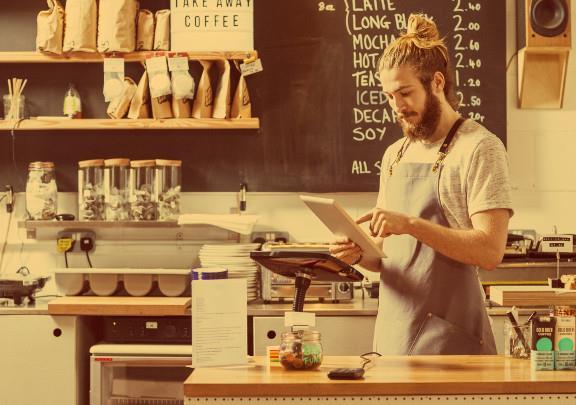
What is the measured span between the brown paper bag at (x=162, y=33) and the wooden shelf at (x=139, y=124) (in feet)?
1.25

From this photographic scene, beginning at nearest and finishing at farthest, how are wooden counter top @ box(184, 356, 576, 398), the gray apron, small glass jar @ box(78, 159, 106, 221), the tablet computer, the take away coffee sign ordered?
1. wooden counter top @ box(184, 356, 576, 398)
2. the tablet computer
3. the gray apron
4. small glass jar @ box(78, 159, 106, 221)
5. the take away coffee sign

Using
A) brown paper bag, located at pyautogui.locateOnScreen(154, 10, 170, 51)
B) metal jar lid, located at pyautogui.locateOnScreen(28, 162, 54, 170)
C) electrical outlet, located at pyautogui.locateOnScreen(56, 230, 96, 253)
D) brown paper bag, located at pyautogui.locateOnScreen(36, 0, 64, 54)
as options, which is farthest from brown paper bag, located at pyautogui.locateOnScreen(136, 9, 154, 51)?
electrical outlet, located at pyautogui.locateOnScreen(56, 230, 96, 253)

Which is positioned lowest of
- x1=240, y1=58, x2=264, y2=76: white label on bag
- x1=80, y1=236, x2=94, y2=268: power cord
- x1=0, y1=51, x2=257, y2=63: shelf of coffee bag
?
x1=80, y1=236, x2=94, y2=268: power cord

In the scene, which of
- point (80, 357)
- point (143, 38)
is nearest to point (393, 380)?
point (80, 357)

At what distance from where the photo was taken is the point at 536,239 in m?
4.37

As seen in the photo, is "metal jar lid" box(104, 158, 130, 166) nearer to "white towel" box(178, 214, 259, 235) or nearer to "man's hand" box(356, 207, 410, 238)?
"white towel" box(178, 214, 259, 235)

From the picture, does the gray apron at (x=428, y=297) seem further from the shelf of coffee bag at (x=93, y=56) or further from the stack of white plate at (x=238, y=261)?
the shelf of coffee bag at (x=93, y=56)

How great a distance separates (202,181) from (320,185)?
591mm

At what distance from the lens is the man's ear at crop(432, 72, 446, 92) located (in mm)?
2658

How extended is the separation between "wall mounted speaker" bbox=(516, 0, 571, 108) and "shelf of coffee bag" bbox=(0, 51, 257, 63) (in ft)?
4.32

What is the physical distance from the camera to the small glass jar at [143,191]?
4164 mm

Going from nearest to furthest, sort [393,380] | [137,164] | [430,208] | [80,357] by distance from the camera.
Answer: [393,380] → [430,208] → [80,357] → [137,164]

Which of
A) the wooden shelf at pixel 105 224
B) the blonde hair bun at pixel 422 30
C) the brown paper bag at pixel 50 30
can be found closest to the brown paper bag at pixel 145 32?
the brown paper bag at pixel 50 30

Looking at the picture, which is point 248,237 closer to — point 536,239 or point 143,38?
point 143,38
